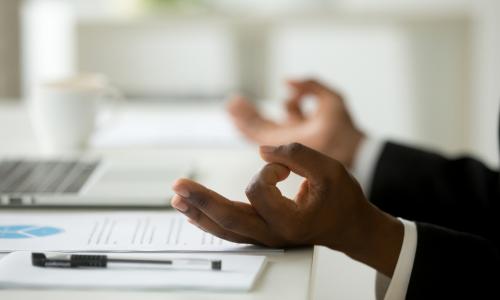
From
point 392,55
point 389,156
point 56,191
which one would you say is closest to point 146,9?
point 392,55

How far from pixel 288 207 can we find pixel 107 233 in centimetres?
17

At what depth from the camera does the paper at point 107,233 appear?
0.69 meters

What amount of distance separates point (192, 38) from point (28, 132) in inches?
74.8

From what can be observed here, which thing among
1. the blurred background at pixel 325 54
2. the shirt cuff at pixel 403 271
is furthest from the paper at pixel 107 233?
the blurred background at pixel 325 54

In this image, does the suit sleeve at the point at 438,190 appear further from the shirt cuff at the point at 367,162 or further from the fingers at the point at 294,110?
the fingers at the point at 294,110

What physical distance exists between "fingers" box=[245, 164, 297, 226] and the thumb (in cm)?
2

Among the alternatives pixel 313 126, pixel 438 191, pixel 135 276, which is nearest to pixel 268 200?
pixel 135 276

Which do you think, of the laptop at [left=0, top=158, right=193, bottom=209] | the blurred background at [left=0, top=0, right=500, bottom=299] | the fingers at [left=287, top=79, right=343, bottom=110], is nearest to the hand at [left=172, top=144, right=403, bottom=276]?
the laptop at [left=0, top=158, right=193, bottom=209]

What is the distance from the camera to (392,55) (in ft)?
10.3

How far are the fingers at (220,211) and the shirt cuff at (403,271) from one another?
135 millimetres

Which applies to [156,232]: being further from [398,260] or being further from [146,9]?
[146,9]

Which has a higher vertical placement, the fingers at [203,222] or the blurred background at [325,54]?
the fingers at [203,222]

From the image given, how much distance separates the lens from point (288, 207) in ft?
2.16

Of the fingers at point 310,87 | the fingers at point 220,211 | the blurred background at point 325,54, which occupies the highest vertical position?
the fingers at point 220,211
